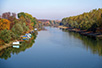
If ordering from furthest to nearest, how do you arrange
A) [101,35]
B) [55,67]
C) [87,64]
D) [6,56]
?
[101,35] → [6,56] → [87,64] → [55,67]

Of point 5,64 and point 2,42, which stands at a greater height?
point 2,42

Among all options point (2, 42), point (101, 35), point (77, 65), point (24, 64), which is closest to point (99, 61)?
point (77, 65)

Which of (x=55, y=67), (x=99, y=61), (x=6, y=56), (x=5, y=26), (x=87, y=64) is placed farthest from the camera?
(x=5, y=26)

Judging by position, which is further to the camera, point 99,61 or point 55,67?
point 99,61

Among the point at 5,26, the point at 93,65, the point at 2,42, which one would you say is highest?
the point at 5,26

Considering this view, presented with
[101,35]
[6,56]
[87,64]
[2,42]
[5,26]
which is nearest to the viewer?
[87,64]

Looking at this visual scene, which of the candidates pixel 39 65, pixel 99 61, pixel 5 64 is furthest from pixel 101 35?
pixel 5 64

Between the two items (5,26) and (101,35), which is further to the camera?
(101,35)

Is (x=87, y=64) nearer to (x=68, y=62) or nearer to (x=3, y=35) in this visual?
(x=68, y=62)

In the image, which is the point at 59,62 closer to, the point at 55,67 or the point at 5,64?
the point at 55,67
